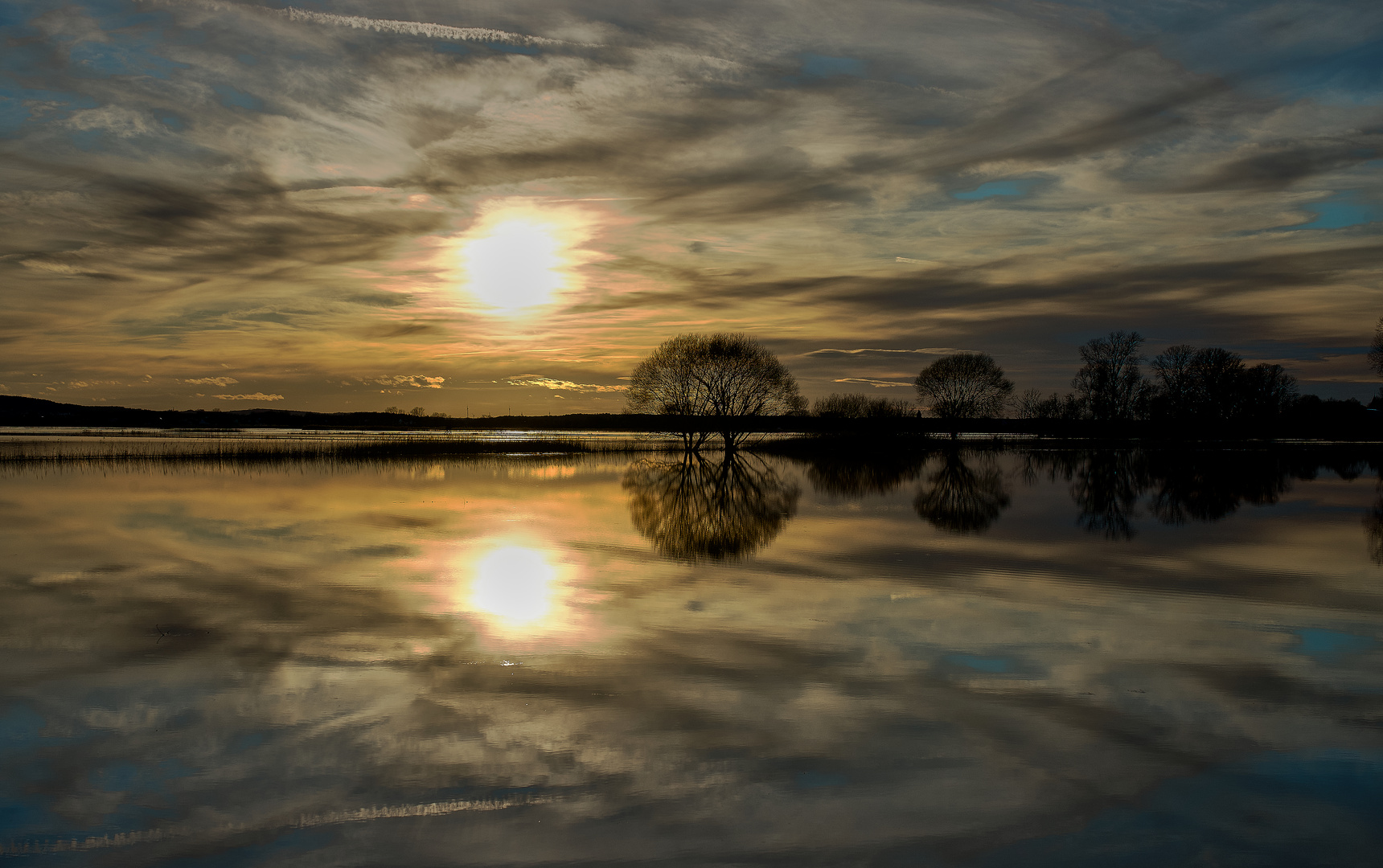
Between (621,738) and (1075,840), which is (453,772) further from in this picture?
(1075,840)

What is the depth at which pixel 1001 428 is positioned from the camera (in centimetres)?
14038

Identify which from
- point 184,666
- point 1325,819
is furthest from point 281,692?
→ point 1325,819

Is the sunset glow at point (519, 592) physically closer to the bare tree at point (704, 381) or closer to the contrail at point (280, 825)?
the contrail at point (280, 825)

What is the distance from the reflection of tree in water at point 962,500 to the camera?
23.6 m

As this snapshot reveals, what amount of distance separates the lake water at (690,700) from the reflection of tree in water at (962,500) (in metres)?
3.31

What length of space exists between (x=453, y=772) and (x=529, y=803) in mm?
924

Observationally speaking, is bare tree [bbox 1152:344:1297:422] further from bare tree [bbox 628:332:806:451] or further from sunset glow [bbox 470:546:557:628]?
sunset glow [bbox 470:546:557:628]

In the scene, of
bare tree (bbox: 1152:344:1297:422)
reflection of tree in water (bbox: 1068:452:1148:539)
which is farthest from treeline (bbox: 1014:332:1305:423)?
reflection of tree in water (bbox: 1068:452:1148:539)

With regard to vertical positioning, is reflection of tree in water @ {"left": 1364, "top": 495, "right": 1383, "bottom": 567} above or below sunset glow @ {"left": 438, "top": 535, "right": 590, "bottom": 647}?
above

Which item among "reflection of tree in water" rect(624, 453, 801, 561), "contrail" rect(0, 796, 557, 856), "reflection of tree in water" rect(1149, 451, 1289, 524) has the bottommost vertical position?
"contrail" rect(0, 796, 557, 856)

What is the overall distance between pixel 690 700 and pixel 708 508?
61.4ft

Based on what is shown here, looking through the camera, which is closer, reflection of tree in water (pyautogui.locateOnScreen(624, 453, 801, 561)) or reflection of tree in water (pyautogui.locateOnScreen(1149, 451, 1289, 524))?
reflection of tree in water (pyautogui.locateOnScreen(624, 453, 801, 561))

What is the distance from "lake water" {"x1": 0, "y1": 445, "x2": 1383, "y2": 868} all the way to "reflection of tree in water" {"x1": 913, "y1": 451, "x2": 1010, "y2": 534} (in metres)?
3.31

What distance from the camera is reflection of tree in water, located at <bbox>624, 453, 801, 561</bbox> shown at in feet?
63.9
